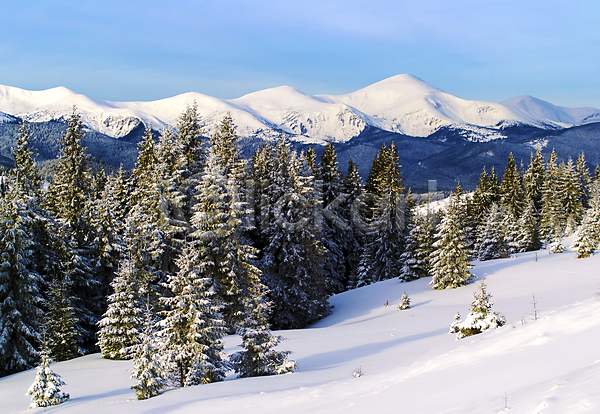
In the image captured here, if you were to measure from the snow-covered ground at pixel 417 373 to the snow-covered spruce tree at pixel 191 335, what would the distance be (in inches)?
35.3

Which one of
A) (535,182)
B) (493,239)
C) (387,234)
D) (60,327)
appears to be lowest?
(60,327)

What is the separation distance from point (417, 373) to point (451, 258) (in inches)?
859

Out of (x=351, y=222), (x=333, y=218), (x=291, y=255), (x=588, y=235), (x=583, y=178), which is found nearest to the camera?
(x=588, y=235)

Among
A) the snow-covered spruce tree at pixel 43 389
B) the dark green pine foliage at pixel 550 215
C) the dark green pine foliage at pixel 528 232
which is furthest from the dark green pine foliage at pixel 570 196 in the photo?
the snow-covered spruce tree at pixel 43 389

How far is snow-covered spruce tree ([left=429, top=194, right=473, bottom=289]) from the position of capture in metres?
29.8

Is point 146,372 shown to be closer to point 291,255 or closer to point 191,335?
point 191,335

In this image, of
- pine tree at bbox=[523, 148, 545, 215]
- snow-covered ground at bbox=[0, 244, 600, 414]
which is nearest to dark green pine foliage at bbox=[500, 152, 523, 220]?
pine tree at bbox=[523, 148, 545, 215]

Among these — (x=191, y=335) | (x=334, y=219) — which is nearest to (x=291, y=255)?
(x=334, y=219)

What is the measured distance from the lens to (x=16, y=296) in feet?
78.8

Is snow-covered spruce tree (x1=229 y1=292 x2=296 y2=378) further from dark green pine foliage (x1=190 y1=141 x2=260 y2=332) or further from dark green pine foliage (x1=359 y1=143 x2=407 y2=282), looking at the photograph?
dark green pine foliage (x1=359 y1=143 x2=407 y2=282)

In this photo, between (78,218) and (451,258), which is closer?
(451,258)

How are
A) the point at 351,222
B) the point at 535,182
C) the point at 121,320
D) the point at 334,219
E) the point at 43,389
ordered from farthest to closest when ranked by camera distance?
the point at 535,182 < the point at 351,222 < the point at 334,219 < the point at 121,320 < the point at 43,389

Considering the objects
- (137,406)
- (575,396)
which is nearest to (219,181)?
(137,406)

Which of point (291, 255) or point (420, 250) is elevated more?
point (291, 255)
